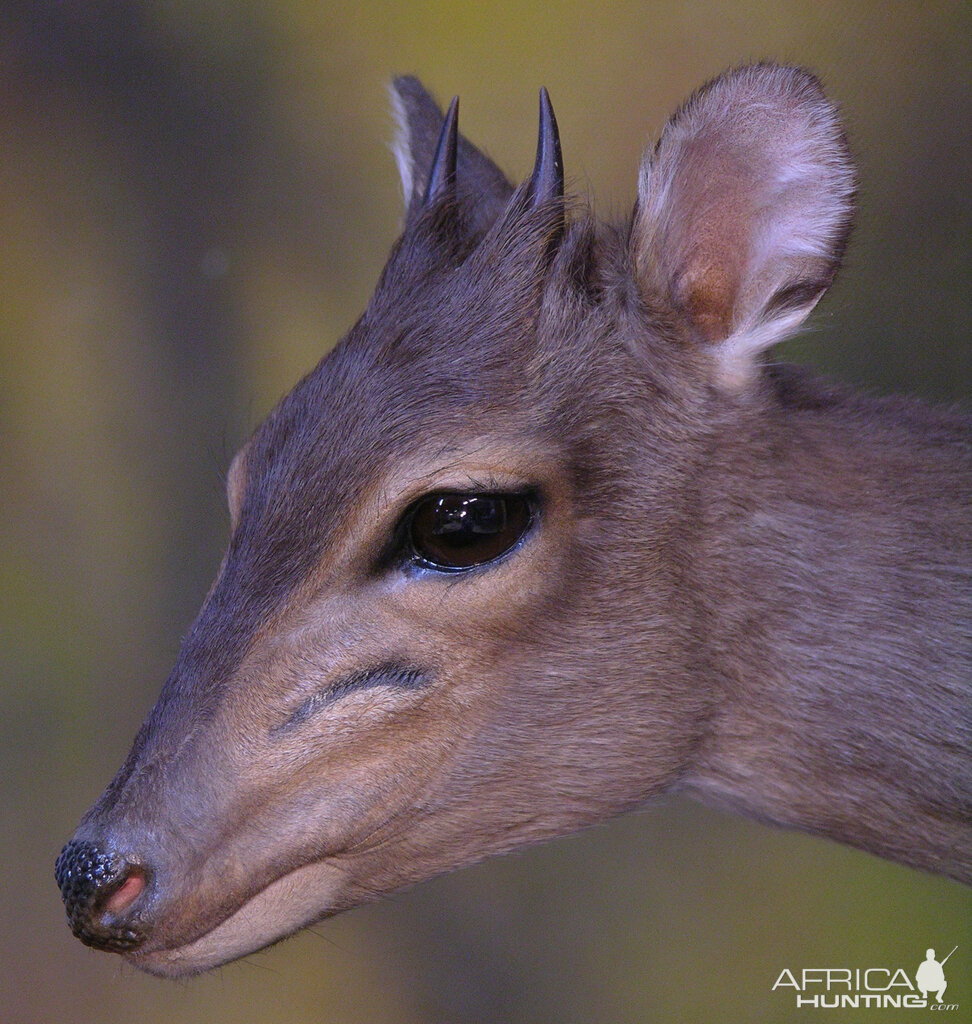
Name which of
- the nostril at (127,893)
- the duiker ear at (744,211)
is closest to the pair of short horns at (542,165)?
the duiker ear at (744,211)

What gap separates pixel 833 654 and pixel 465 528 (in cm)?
52

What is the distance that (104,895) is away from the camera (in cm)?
→ 121

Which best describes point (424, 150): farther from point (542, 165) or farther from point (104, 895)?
point (104, 895)

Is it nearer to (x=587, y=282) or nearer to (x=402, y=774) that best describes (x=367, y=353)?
(x=587, y=282)

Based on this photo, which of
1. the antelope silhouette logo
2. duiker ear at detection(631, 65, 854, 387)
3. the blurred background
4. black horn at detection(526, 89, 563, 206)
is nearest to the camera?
duiker ear at detection(631, 65, 854, 387)

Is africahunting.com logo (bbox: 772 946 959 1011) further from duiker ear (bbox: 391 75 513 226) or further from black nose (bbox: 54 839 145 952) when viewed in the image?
duiker ear (bbox: 391 75 513 226)

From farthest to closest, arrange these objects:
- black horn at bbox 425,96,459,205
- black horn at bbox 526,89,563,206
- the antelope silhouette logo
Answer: the antelope silhouette logo
black horn at bbox 425,96,459,205
black horn at bbox 526,89,563,206

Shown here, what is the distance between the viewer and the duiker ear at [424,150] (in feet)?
6.00

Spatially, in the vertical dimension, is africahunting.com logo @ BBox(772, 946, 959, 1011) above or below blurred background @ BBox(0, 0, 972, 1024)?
below

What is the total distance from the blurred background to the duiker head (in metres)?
0.85

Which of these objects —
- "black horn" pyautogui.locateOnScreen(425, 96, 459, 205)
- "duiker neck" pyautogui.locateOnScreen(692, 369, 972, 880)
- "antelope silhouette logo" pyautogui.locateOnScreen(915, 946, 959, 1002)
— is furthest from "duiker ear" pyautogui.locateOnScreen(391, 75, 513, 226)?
"antelope silhouette logo" pyautogui.locateOnScreen(915, 946, 959, 1002)

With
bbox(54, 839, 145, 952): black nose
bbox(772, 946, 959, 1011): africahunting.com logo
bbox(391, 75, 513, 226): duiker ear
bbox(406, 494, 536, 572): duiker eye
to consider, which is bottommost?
bbox(54, 839, 145, 952): black nose

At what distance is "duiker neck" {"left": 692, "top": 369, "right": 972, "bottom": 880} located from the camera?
54.5 inches

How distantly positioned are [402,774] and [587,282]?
70 centimetres
